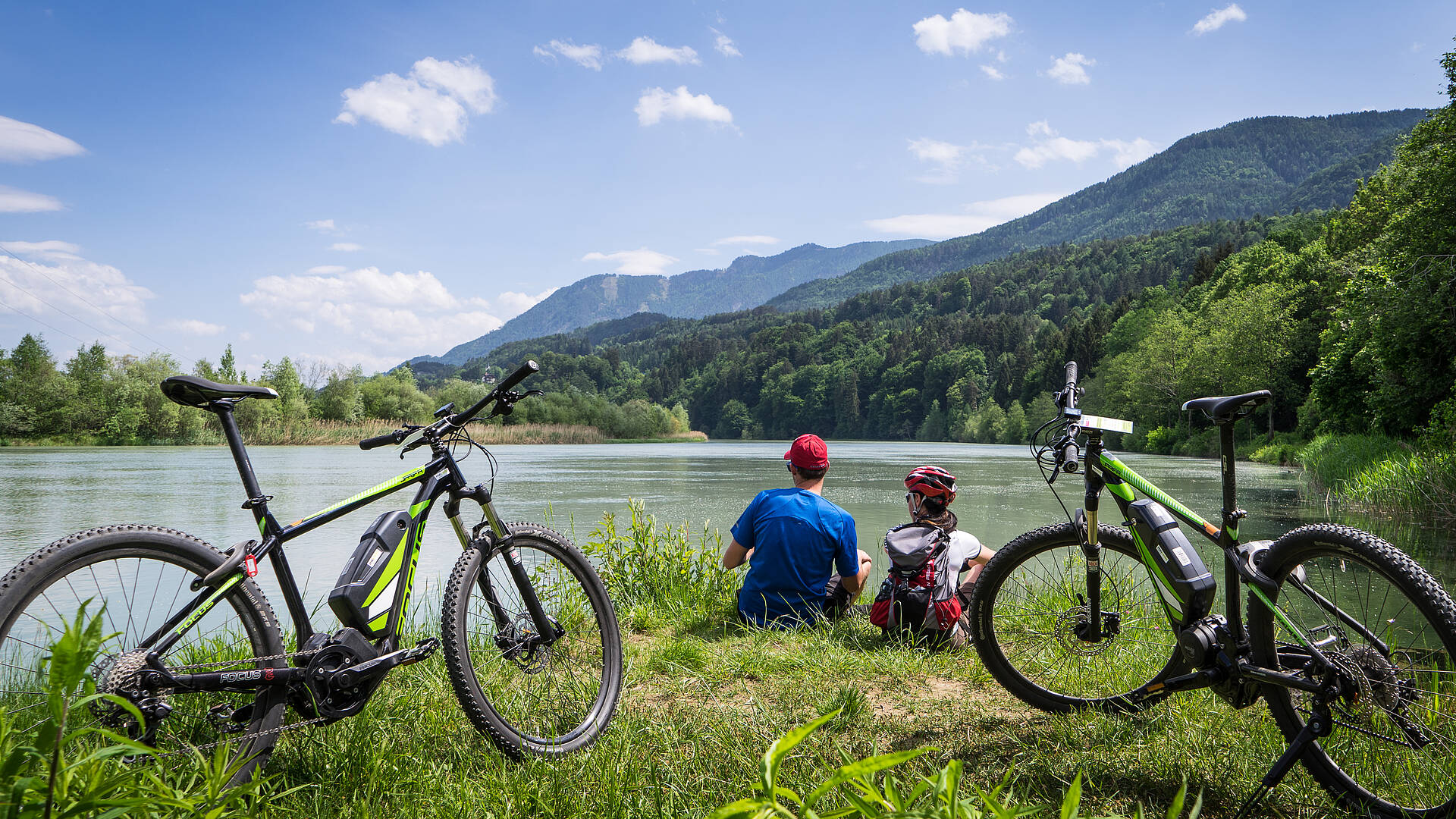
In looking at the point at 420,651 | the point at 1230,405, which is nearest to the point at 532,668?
the point at 420,651

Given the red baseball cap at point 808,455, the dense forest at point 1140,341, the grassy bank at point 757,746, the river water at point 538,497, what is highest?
the dense forest at point 1140,341

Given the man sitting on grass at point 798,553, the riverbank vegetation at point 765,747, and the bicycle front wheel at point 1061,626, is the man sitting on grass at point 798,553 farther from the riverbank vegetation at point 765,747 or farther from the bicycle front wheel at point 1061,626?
the bicycle front wheel at point 1061,626

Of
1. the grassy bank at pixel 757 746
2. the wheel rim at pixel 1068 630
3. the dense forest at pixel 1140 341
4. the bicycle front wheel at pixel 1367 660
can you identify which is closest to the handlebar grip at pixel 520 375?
the grassy bank at pixel 757 746

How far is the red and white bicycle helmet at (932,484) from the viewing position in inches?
166

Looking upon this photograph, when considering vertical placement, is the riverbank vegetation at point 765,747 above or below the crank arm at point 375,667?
below

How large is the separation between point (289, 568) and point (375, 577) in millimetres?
374

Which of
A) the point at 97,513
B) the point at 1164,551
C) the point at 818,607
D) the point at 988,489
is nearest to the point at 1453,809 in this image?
the point at 1164,551

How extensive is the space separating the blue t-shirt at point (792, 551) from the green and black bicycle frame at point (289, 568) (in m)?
1.57

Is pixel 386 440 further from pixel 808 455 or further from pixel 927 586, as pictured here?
pixel 927 586

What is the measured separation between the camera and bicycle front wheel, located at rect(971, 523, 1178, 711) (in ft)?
9.78

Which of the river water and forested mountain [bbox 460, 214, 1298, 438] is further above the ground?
forested mountain [bbox 460, 214, 1298, 438]

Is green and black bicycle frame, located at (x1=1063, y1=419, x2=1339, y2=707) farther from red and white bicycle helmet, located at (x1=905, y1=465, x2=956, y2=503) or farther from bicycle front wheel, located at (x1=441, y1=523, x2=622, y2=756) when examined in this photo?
bicycle front wheel, located at (x1=441, y1=523, x2=622, y2=756)

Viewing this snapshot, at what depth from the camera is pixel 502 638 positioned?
2.92 m

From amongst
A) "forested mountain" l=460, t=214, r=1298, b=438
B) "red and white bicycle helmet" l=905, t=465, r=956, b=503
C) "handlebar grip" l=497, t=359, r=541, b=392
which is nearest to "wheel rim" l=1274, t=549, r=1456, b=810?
"red and white bicycle helmet" l=905, t=465, r=956, b=503
